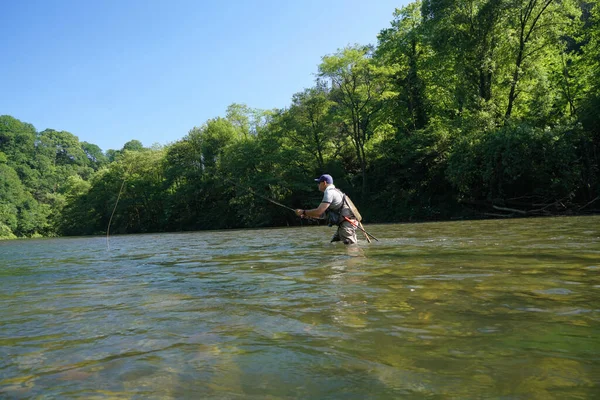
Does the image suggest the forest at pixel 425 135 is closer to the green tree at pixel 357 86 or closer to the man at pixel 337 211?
the green tree at pixel 357 86

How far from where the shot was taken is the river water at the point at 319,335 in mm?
2588

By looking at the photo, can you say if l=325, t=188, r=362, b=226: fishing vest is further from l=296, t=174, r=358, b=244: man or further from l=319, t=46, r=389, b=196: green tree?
l=319, t=46, r=389, b=196: green tree

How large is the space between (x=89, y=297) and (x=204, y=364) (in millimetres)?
3600

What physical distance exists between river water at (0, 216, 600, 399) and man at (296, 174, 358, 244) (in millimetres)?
4084

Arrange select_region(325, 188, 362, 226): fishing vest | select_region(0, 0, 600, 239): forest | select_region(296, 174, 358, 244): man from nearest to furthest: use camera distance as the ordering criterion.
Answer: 1. select_region(296, 174, 358, 244): man
2. select_region(325, 188, 362, 226): fishing vest
3. select_region(0, 0, 600, 239): forest

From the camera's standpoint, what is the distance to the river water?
8.49 feet

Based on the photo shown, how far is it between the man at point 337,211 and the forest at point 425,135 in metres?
6.96

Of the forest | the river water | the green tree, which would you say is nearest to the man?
the river water

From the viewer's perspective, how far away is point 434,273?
6480 millimetres

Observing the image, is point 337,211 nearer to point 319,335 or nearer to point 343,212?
point 343,212

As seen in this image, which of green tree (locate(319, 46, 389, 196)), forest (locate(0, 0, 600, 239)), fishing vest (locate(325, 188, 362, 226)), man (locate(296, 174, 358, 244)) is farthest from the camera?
green tree (locate(319, 46, 389, 196))

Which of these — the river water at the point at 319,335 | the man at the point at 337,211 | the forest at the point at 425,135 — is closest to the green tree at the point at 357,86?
the forest at the point at 425,135

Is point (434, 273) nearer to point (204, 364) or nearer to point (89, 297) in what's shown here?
point (204, 364)

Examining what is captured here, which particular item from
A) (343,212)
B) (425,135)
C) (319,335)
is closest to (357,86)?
(425,135)
